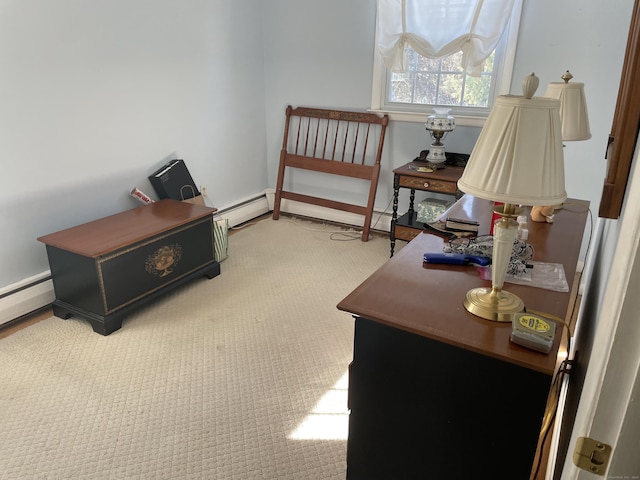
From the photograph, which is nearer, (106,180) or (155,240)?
(155,240)

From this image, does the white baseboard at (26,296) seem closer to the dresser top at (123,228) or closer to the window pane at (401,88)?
the dresser top at (123,228)

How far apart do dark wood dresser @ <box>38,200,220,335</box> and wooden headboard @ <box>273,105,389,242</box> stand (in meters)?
1.28

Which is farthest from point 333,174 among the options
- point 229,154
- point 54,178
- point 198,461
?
point 198,461

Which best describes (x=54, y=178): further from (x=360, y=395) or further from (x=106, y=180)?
(x=360, y=395)

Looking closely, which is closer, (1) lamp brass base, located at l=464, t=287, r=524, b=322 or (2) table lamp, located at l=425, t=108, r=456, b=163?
(1) lamp brass base, located at l=464, t=287, r=524, b=322

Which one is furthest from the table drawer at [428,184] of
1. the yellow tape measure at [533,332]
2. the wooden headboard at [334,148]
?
the yellow tape measure at [533,332]

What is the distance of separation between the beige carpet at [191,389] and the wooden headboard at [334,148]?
3.47 feet

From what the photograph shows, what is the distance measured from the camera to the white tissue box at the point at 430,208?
3246 mm

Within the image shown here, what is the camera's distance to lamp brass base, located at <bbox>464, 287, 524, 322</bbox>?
118 centimetres

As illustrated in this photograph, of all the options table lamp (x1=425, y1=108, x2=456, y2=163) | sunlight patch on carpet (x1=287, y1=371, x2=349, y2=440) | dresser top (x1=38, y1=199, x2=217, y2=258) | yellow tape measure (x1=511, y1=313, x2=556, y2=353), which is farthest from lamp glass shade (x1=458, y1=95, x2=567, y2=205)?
table lamp (x1=425, y1=108, x2=456, y2=163)

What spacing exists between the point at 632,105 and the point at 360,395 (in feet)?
3.17

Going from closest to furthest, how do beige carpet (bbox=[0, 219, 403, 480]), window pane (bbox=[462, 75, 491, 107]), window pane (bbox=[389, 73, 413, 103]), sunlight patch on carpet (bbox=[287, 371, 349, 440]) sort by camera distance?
beige carpet (bbox=[0, 219, 403, 480]), sunlight patch on carpet (bbox=[287, 371, 349, 440]), window pane (bbox=[462, 75, 491, 107]), window pane (bbox=[389, 73, 413, 103])

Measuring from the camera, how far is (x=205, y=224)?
2912 mm

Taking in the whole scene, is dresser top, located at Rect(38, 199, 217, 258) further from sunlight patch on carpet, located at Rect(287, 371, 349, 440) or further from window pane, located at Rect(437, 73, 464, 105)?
window pane, located at Rect(437, 73, 464, 105)
